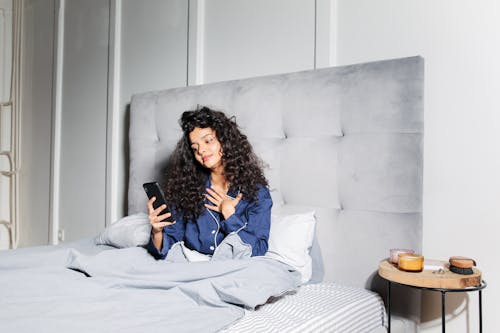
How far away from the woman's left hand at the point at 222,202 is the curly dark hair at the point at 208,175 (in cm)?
4

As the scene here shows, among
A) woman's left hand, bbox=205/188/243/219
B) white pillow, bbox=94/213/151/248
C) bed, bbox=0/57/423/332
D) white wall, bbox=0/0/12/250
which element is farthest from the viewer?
white wall, bbox=0/0/12/250

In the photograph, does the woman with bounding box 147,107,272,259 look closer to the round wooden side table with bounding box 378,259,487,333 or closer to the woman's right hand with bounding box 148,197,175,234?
the woman's right hand with bounding box 148,197,175,234

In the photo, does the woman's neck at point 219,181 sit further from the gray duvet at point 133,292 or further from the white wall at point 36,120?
the white wall at point 36,120

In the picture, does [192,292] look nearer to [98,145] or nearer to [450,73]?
[450,73]

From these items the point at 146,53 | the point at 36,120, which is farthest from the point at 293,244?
the point at 36,120

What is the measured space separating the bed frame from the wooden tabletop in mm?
230

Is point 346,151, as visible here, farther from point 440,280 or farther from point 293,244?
point 440,280

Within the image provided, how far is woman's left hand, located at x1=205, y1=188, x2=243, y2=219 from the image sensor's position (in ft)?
5.67

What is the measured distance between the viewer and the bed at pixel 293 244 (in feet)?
4.02

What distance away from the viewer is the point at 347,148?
1.79 m

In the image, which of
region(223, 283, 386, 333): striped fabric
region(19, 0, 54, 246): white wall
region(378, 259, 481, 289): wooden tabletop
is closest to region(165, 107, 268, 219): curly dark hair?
region(223, 283, 386, 333): striped fabric

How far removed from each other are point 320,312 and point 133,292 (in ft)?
1.90

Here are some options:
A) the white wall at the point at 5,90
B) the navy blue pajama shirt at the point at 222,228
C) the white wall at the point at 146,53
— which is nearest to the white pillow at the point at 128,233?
the navy blue pajama shirt at the point at 222,228

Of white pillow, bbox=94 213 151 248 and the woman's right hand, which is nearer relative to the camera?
the woman's right hand
